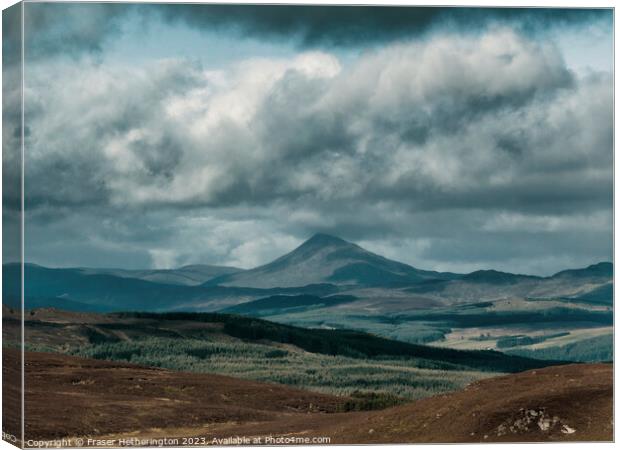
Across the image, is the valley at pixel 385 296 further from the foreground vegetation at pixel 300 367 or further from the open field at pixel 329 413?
the open field at pixel 329 413

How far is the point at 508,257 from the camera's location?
44375 mm

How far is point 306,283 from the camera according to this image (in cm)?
4934

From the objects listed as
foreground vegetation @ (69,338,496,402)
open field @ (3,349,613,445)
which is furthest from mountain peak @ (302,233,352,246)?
open field @ (3,349,613,445)

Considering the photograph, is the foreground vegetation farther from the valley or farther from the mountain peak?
the mountain peak

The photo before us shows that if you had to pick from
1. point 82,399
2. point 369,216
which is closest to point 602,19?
point 369,216

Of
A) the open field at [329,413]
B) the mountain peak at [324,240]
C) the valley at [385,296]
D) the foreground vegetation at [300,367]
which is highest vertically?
the mountain peak at [324,240]

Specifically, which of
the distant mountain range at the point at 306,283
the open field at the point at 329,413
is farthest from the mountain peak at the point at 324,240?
the open field at the point at 329,413

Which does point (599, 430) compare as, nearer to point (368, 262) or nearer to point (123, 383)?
point (368, 262)

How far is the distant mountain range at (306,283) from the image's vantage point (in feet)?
146

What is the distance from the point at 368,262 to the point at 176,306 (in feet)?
24.6

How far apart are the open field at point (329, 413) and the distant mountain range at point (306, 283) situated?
3.84 m

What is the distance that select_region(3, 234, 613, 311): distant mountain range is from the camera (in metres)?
44.4

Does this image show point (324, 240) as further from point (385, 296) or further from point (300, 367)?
point (385, 296)

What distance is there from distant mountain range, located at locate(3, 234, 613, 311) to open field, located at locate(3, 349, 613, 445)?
384 centimetres
